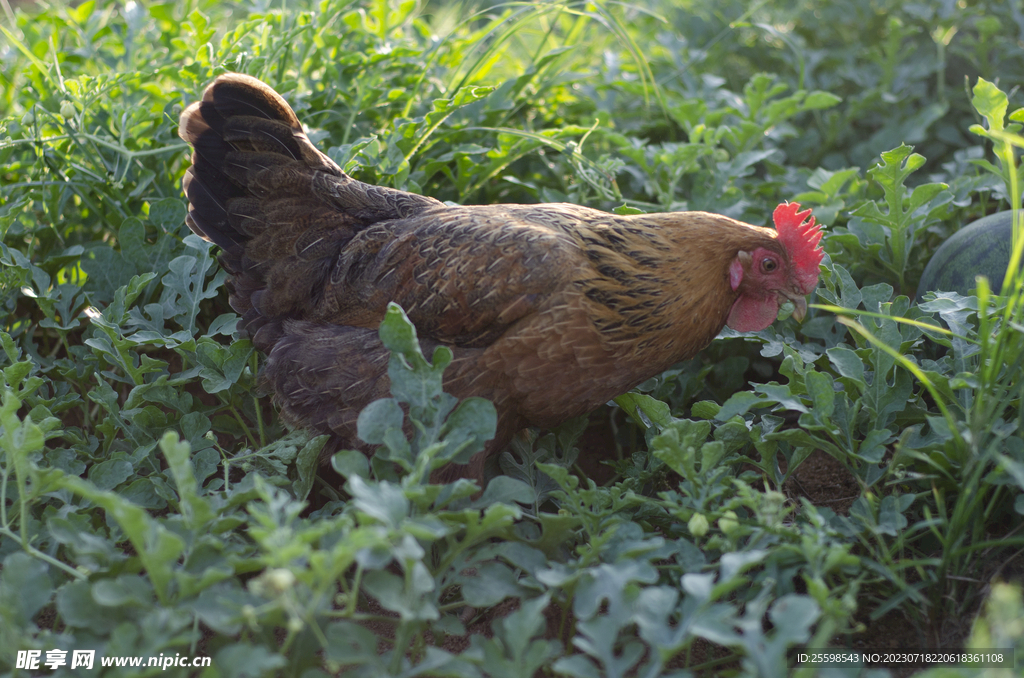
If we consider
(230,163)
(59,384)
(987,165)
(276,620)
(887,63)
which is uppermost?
(887,63)

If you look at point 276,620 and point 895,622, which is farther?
point 895,622

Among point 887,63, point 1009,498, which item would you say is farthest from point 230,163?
point 887,63

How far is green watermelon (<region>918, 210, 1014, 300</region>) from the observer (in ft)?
8.25

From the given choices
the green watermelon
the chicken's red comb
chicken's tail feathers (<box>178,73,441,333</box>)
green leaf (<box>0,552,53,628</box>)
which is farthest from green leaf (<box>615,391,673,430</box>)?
green leaf (<box>0,552,53,628</box>)

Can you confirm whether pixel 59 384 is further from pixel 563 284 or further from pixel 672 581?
pixel 672 581

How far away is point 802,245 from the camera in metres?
2.27

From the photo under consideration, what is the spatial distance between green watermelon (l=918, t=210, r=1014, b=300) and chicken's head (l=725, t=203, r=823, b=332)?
684 millimetres

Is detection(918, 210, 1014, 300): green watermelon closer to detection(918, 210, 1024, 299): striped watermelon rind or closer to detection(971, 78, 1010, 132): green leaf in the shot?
detection(918, 210, 1024, 299): striped watermelon rind

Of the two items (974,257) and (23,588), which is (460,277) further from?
(974,257)

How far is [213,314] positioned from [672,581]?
2.10 m

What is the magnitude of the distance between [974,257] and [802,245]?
0.81 m

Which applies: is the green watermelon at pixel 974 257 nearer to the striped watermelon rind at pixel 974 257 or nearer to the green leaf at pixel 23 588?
the striped watermelon rind at pixel 974 257

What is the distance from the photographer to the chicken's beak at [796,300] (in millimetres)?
2295

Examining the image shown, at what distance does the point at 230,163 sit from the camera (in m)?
2.46
